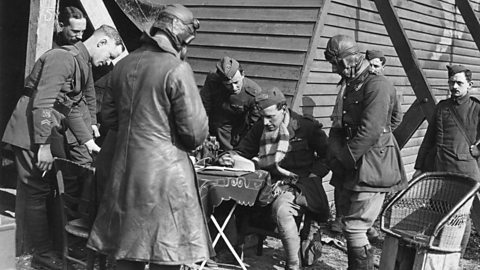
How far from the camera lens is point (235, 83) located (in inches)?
238

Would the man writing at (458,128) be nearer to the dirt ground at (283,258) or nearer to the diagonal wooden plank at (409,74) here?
the diagonal wooden plank at (409,74)

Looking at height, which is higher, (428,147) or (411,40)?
(411,40)

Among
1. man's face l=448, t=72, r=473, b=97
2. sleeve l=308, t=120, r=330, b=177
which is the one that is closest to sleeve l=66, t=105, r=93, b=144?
sleeve l=308, t=120, r=330, b=177

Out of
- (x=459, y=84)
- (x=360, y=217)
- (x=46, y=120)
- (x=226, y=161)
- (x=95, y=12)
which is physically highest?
(x=95, y=12)

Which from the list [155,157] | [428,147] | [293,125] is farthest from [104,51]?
[428,147]

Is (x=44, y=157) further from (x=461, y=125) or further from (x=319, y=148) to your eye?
(x=461, y=125)

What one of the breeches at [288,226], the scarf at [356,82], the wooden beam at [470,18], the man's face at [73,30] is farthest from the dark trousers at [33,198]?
the wooden beam at [470,18]

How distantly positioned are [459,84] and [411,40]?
3257 millimetres

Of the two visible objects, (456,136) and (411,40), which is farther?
(411,40)

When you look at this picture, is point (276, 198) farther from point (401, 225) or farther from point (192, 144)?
point (192, 144)

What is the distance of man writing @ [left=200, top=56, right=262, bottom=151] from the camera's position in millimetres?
6086

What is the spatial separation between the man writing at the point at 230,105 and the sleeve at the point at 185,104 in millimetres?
2699

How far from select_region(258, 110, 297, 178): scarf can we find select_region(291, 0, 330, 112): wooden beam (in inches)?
68.1

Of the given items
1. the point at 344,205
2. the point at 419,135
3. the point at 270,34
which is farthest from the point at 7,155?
the point at 419,135
